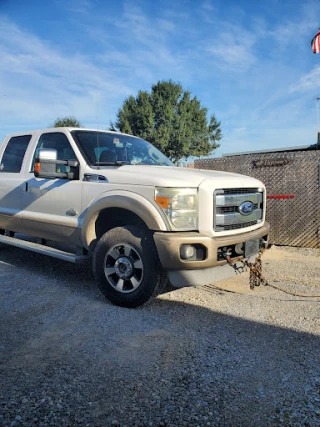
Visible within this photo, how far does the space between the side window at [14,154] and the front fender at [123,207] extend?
1909 mm

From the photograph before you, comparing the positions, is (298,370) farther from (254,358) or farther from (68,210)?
(68,210)

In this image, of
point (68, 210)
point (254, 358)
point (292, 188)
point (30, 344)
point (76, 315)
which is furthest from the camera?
point (292, 188)

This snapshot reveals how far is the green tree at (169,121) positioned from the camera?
35375 mm

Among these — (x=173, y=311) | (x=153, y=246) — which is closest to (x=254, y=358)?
(x=173, y=311)

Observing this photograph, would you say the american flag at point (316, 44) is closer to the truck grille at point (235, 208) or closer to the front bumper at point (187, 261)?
the truck grille at point (235, 208)

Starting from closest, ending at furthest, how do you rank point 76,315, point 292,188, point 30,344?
point 30,344 < point 76,315 < point 292,188

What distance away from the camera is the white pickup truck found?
3.33 m

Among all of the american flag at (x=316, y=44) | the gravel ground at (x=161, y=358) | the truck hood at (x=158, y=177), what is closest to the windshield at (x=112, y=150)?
the truck hood at (x=158, y=177)

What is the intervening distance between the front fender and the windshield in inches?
25.1

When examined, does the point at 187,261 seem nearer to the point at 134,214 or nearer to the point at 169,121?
the point at 134,214

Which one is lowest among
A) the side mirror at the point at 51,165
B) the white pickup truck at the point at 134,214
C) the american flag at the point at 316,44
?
the white pickup truck at the point at 134,214

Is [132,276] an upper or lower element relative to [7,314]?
upper

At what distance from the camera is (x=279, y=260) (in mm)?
6223

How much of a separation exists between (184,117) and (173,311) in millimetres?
35876
